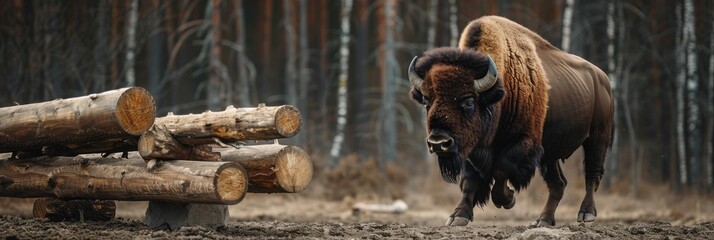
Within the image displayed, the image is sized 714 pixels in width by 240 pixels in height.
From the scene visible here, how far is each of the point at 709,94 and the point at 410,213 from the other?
9.60m

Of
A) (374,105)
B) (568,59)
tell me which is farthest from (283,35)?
(568,59)

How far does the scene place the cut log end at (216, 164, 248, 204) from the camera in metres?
7.10

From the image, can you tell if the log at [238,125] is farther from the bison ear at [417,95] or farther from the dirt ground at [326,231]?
the bison ear at [417,95]

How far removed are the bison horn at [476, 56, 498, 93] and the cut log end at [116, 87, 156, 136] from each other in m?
2.97

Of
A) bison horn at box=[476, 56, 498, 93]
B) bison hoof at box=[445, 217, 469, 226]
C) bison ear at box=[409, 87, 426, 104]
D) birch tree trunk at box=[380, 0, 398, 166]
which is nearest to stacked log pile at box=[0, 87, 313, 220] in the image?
bison ear at box=[409, 87, 426, 104]

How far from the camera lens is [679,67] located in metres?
22.7

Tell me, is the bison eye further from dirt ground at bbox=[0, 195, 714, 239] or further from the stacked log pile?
the stacked log pile

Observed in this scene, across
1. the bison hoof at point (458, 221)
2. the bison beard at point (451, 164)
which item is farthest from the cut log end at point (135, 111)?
the bison hoof at point (458, 221)

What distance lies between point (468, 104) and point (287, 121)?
5.91 ft

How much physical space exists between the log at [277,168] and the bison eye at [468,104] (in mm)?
1520

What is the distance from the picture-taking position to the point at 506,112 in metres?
8.61

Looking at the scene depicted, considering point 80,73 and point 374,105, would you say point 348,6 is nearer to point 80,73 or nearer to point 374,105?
point 80,73

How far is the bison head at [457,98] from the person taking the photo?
7785 mm

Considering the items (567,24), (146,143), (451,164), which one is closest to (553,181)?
(451,164)
